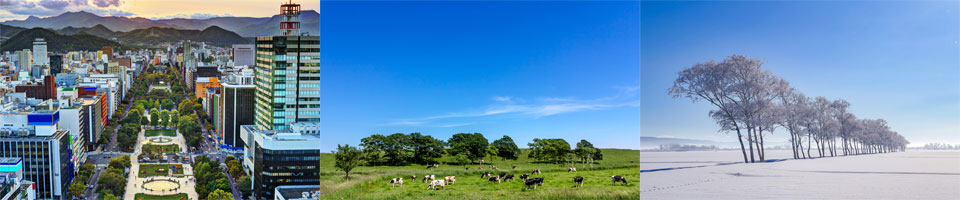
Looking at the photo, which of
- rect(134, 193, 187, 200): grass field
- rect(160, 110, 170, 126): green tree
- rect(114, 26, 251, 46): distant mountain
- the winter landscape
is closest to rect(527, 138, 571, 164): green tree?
the winter landscape

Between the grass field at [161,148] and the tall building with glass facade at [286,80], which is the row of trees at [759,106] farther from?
the grass field at [161,148]

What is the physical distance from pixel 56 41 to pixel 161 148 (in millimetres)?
4835

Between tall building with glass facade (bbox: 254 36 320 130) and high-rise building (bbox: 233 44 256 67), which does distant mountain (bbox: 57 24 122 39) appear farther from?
tall building with glass facade (bbox: 254 36 320 130)

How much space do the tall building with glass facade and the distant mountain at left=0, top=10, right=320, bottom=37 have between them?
54 cm

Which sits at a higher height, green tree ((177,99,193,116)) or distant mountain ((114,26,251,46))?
distant mountain ((114,26,251,46))

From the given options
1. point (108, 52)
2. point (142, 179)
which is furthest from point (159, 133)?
point (142, 179)

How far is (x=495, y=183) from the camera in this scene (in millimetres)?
6023

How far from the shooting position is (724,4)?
6.39 m

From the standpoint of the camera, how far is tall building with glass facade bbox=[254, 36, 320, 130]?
14.0 meters

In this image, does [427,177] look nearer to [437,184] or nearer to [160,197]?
[437,184]

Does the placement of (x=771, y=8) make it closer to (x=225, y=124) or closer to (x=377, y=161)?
(x=377, y=161)

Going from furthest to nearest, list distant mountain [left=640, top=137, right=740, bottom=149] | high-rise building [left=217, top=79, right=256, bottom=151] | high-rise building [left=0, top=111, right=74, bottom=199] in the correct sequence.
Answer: high-rise building [left=217, top=79, right=256, bottom=151] → high-rise building [left=0, top=111, right=74, bottom=199] → distant mountain [left=640, top=137, right=740, bottom=149]

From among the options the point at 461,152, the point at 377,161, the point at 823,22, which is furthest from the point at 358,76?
the point at 823,22

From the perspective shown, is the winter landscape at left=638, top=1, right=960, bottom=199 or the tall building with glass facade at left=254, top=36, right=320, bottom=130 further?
the tall building with glass facade at left=254, top=36, right=320, bottom=130
